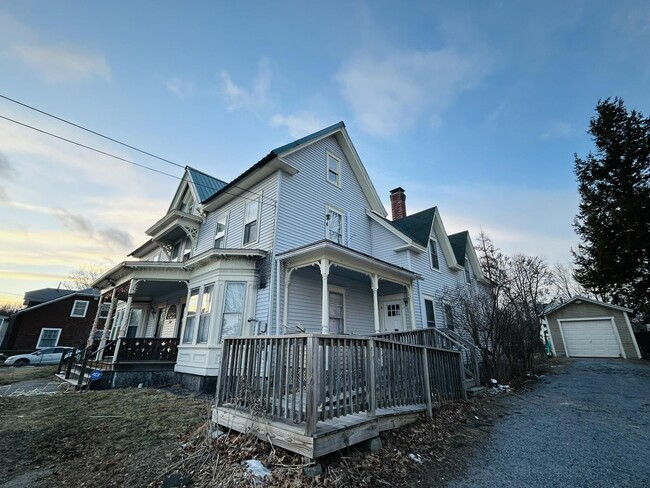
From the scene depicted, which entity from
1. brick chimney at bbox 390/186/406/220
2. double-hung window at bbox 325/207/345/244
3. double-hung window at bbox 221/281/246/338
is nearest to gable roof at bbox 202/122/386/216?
double-hung window at bbox 325/207/345/244

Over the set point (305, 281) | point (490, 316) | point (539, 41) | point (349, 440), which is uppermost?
point (539, 41)

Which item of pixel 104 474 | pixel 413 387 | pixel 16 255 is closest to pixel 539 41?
pixel 413 387

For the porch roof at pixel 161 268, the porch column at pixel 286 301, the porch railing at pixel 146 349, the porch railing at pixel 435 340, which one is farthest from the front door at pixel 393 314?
the porch railing at pixel 146 349

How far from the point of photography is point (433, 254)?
15273 millimetres

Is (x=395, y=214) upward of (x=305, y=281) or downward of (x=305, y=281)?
upward

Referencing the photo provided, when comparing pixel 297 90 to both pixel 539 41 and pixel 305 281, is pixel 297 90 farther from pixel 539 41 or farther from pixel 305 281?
pixel 539 41

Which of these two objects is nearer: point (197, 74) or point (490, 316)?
point (197, 74)

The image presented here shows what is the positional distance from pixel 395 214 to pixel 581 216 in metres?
13.4

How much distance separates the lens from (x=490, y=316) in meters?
10.7

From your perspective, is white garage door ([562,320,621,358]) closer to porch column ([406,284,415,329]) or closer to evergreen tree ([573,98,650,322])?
evergreen tree ([573,98,650,322])

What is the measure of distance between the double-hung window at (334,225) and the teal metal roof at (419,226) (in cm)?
282

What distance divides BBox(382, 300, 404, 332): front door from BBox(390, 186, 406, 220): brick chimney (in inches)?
264

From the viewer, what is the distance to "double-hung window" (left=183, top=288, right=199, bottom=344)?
1021cm

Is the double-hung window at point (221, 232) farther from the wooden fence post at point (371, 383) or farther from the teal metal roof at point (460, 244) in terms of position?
the teal metal roof at point (460, 244)
